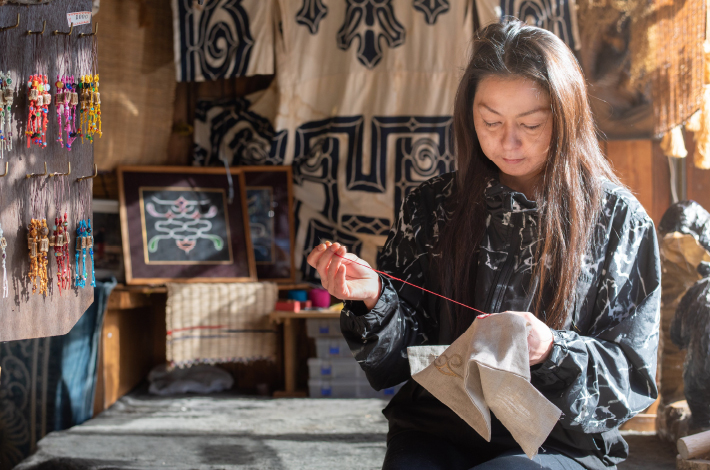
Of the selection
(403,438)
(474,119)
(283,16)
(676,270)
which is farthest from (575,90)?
(283,16)

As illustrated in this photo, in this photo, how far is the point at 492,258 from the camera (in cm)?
150

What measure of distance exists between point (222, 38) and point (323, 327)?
5.72ft

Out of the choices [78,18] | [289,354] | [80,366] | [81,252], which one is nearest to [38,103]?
[78,18]

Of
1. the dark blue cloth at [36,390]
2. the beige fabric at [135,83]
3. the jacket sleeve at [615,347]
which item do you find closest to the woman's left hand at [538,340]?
the jacket sleeve at [615,347]

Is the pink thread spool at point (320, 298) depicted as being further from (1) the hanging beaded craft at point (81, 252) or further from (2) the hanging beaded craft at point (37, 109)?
(2) the hanging beaded craft at point (37, 109)

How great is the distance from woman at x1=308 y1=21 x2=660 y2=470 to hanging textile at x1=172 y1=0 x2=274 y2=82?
245cm

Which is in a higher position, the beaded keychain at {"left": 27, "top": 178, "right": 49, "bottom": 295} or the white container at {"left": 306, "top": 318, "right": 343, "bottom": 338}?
the beaded keychain at {"left": 27, "top": 178, "right": 49, "bottom": 295}

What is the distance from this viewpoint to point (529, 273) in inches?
57.6

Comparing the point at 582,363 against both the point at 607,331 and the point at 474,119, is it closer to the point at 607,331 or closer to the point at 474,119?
the point at 607,331

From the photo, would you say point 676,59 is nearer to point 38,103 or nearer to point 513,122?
point 513,122

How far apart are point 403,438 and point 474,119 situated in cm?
73

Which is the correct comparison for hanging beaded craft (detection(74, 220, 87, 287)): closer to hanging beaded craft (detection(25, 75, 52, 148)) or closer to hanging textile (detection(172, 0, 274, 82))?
hanging beaded craft (detection(25, 75, 52, 148))

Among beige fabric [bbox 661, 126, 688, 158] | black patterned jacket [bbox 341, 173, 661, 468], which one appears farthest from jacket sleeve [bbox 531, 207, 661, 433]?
beige fabric [bbox 661, 126, 688, 158]

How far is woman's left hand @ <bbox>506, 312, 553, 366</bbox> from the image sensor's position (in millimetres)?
1210
